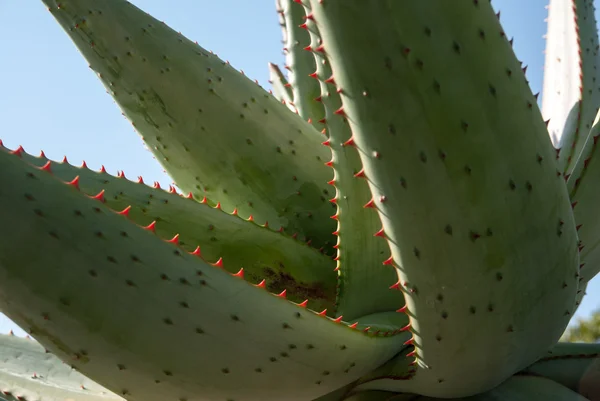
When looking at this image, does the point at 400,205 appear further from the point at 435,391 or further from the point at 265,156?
the point at 265,156

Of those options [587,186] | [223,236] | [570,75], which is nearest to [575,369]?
[587,186]

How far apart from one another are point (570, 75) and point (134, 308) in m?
1.49

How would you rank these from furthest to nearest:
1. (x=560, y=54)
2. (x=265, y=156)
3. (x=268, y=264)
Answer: (x=560, y=54) → (x=265, y=156) → (x=268, y=264)

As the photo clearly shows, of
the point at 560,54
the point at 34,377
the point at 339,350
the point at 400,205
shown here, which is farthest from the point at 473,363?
the point at 560,54

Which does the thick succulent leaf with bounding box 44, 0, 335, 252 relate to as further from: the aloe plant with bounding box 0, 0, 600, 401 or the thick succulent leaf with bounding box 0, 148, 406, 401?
the thick succulent leaf with bounding box 0, 148, 406, 401

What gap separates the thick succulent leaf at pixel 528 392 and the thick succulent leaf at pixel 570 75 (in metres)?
0.54

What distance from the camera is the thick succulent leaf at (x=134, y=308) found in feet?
3.08

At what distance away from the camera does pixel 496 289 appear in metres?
0.96

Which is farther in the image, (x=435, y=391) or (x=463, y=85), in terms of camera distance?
(x=435, y=391)

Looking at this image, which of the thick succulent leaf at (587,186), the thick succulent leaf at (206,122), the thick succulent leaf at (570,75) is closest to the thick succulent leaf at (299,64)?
the thick succulent leaf at (206,122)

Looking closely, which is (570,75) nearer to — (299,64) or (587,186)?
(587,186)

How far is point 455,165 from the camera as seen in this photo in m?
0.88

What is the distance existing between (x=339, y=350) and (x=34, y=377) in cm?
86

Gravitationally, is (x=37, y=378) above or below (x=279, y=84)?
below
